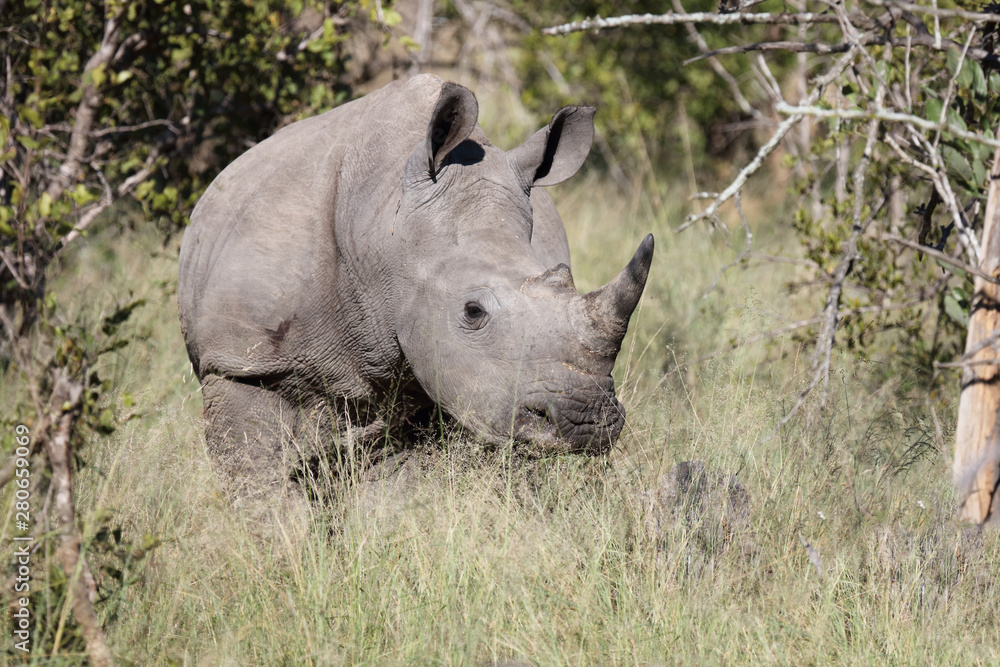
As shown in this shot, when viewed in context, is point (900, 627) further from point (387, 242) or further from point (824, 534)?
point (387, 242)

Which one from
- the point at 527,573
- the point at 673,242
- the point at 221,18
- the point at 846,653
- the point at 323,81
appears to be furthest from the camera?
the point at 673,242

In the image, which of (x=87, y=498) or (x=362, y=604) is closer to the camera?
(x=362, y=604)

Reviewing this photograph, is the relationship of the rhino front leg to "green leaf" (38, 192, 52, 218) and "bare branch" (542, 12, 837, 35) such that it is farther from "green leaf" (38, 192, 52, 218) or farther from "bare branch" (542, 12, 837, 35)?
"bare branch" (542, 12, 837, 35)

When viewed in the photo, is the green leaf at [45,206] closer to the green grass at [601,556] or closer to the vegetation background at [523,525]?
the vegetation background at [523,525]

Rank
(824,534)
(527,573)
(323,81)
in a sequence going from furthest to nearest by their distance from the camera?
1. (323,81)
2. (824,534)
3. (527,573)

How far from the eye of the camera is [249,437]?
4.77m

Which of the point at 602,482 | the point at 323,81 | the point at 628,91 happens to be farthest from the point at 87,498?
the point at 628,91

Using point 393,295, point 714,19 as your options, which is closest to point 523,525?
point 393,295

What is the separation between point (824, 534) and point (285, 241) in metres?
2.48

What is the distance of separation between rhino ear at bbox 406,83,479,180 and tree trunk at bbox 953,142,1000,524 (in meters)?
2.09

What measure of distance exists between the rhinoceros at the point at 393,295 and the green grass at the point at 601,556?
311 millimetres

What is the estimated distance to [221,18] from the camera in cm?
701

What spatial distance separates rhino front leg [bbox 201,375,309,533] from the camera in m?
4.67

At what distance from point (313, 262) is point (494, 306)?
90cm
